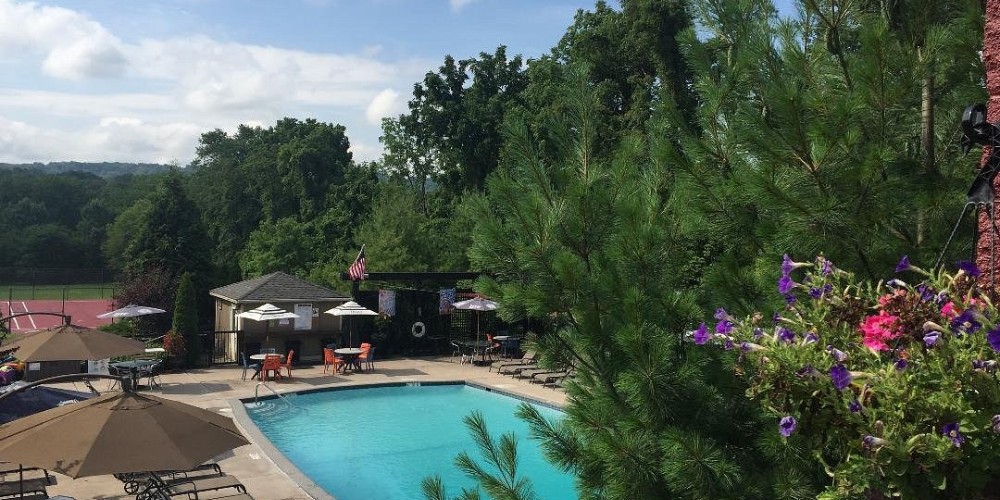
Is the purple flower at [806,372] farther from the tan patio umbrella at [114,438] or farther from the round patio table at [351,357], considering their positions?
the round patio table at [351,357]

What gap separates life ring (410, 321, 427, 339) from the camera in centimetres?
2578

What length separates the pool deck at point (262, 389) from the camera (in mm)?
11148

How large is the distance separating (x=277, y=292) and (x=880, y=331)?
883 inches

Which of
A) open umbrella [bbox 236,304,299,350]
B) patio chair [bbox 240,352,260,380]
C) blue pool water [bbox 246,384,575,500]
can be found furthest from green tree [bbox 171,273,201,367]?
blue pool water [bbox 246,384,575,500]

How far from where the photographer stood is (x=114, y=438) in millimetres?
5824

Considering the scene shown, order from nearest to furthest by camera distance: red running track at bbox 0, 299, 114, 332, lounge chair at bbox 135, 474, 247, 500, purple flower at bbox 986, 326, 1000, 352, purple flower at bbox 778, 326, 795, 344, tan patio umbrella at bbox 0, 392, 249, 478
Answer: purple flower at bbox 986, 326, 1000, 352, purple flower at bbox 778, 326, 795, 344, tan patio umbrella at bbox 0, 392, 249, 478, lounge chair at bbox 135, 474, 247, 500, red running track at bbox 0, 299, 114, 332

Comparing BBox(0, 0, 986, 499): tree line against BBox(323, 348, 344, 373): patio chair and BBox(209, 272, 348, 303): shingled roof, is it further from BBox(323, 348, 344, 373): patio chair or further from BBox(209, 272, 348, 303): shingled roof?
BBox(209, 272, 348, 303): shingled roof

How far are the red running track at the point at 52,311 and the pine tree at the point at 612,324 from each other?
125 ft

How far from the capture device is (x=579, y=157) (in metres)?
4.80

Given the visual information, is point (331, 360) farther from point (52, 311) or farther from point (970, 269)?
point (52, 311)

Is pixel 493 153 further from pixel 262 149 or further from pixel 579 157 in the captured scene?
pixel 579 157

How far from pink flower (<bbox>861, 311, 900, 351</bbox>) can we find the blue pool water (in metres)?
9.81

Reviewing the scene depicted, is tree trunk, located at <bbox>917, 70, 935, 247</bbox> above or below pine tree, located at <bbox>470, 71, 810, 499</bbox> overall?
above

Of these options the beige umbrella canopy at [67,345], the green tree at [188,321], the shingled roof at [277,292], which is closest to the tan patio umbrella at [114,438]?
the beige umbrella canopy at [67,345]
